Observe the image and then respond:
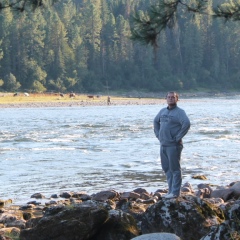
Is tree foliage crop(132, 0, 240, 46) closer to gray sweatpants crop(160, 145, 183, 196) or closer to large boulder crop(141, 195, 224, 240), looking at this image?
gray sweatpants crop(160, 145, 183, 196)

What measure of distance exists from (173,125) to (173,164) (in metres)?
0.62

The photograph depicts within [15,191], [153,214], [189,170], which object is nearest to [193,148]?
[189,170]

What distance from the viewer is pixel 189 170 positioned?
62.3 feet

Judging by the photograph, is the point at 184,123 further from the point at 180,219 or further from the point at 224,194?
the point at 180,219

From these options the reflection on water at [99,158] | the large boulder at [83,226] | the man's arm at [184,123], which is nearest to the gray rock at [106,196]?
the reflection on water at [99,158]

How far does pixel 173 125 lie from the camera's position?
1058 cm

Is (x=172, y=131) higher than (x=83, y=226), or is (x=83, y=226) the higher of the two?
(x=172, y=131)

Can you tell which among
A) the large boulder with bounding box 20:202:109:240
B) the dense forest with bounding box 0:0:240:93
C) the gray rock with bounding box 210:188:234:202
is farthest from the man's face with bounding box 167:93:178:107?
the dense forest with bounding box 0:0:240:93

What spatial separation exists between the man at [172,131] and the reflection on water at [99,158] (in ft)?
13.7

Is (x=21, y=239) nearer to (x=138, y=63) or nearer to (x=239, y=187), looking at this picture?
(x=239, y=187)

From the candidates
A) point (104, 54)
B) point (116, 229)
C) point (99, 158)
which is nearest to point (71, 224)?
point (116, 229)

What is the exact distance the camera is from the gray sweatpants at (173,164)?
1072cm

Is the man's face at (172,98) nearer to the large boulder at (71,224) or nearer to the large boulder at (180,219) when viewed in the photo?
the large boulder at (180,219)

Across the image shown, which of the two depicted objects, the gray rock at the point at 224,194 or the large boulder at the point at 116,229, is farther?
the gray rock at the point at 224,194
